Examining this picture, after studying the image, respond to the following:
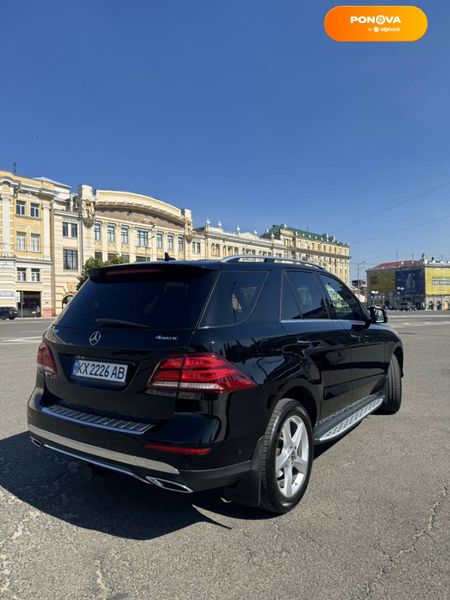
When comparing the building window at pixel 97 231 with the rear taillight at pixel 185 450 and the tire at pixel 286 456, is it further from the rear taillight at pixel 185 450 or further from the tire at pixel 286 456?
the rear taillight at pixel 185 450

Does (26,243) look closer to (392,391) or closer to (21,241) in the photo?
(21,241)

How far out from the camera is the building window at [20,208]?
4853cm

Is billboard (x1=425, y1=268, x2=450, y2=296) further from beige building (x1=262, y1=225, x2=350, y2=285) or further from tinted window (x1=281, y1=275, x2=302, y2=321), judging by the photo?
tinted window (x1=281, y1=275, x2=302, y2=321)

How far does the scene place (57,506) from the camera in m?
3.02

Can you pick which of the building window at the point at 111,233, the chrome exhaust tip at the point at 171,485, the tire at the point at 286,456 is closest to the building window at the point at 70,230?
the building window at the point at 111,233

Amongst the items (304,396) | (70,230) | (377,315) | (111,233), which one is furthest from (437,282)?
(304,396)

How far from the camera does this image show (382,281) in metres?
131

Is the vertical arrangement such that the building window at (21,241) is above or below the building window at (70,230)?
below

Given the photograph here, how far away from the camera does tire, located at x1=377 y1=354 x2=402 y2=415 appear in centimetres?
535

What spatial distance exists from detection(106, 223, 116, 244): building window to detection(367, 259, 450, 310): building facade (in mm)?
74141

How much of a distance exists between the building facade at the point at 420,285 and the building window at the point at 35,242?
276ft

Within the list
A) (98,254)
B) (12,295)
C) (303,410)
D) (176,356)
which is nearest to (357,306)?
(303,410)

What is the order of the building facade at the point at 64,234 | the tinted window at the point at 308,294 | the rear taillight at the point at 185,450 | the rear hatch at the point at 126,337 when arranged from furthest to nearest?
1. the building facade at the point at 64,234
2. the tinted window at the point at 308,294
3. the rear hatch at the point at 126,337
4. the rear taillight at the point at 185,450

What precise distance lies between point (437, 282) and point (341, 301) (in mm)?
126439
